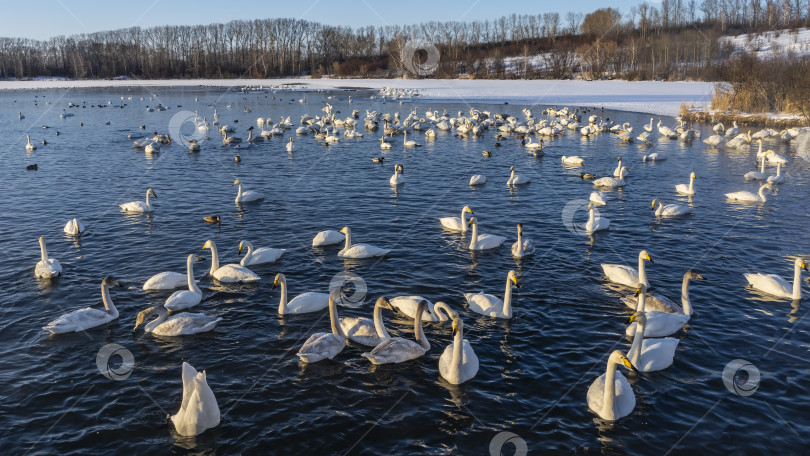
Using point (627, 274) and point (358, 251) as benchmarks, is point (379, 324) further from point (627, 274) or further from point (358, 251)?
point (627, 274)


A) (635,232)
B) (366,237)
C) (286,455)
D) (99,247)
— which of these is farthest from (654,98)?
(286,455)

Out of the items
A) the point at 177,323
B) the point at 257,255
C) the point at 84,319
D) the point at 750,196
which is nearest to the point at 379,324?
the point at 177,323

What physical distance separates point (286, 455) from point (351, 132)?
36.2 meters

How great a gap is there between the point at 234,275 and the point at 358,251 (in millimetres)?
3593

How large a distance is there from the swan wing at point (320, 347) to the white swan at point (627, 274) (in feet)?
24.9

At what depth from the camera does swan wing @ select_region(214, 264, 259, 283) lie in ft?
50.8

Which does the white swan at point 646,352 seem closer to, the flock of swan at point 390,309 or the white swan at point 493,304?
the flock of swan at point 390,309

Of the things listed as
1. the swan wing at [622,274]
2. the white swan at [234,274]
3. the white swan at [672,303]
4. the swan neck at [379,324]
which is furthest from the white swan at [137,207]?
the white swan at [672,303]

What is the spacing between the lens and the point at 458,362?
1073cm

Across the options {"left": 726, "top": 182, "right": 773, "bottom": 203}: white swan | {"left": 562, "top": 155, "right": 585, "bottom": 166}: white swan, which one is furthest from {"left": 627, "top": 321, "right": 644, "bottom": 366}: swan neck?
{"left": 562, "top": 155, "right": 585, "bottom": 166}: white swan

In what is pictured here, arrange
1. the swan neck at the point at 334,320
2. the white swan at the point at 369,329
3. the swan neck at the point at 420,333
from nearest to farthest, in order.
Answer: the swan neck at the point at 420,333, the swan neck at the point at 334,320, the white swan at the point at 369,329

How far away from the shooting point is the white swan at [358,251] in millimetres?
17297

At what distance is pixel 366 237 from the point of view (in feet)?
64.5

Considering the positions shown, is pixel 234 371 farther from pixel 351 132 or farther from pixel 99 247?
pixel 351 132
